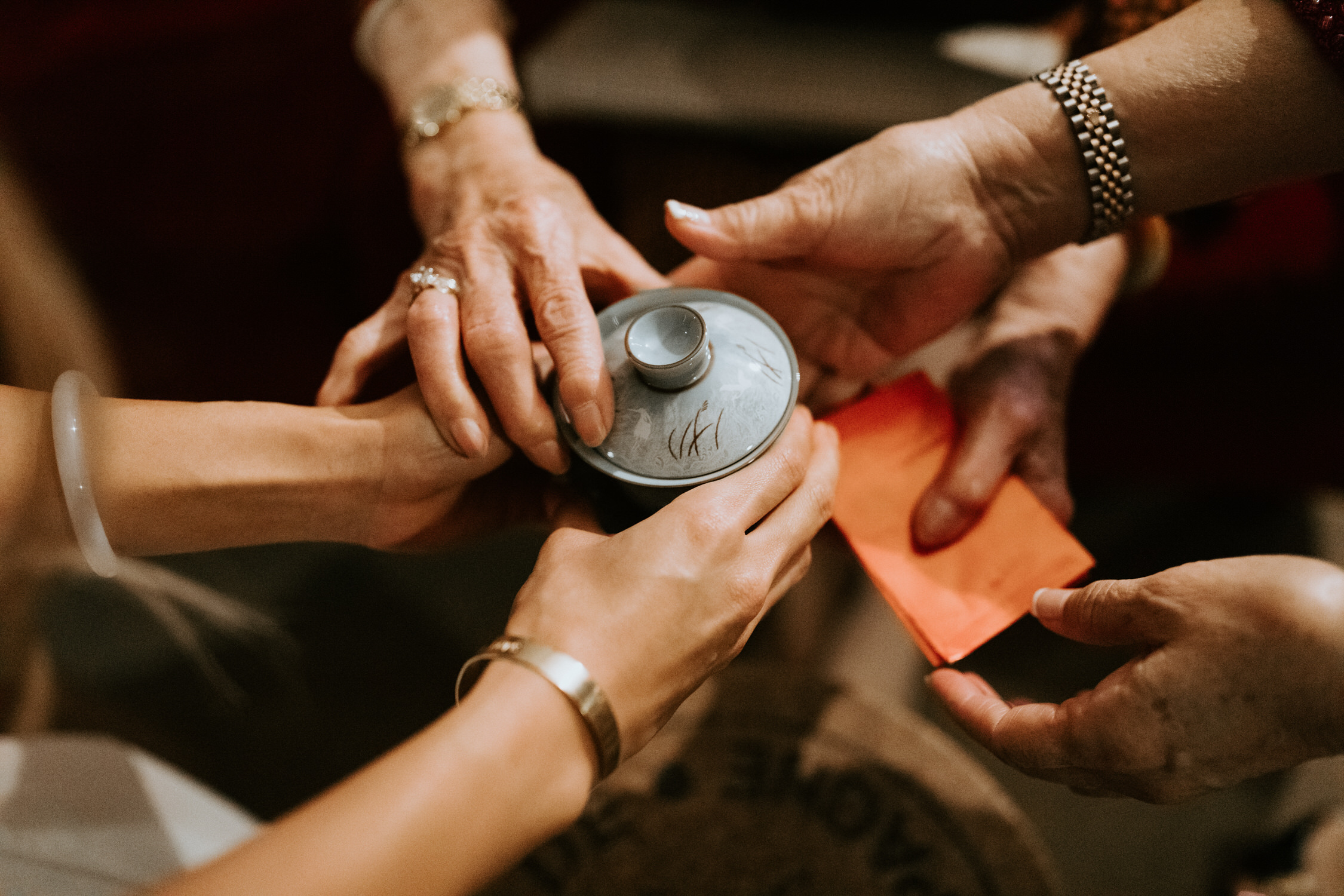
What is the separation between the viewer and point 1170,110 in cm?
70

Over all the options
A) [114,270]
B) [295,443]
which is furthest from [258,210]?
[295,443]

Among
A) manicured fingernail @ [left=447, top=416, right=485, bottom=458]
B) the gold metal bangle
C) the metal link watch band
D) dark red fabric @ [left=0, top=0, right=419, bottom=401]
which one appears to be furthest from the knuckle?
dark red fabric @ [left=0, top=0, right=419, bottom=401]

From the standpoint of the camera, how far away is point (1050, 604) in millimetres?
619

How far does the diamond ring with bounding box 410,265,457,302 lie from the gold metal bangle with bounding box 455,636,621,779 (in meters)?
0.36

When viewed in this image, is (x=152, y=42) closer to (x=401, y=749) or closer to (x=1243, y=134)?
(x=401, y=749)

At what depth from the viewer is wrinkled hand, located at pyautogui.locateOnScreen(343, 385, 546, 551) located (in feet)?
2.38

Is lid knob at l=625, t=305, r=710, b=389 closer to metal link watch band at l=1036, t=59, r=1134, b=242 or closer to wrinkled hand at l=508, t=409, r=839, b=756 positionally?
wrinkled hand at l=508, t=409, r=839, b=756

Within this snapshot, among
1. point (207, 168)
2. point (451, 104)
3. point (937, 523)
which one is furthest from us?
point (207, 168)

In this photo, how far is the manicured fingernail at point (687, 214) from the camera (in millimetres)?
698

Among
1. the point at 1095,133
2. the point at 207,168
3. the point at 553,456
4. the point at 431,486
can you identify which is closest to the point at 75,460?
the point at 431,486

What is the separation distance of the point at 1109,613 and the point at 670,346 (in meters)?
0.38

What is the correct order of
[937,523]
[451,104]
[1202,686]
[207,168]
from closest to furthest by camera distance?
[1202,686], [937,523], [451,104], [207,168]

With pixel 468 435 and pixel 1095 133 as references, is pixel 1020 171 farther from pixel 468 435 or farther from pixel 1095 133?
pixel 468 435

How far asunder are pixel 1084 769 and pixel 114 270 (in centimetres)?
155
